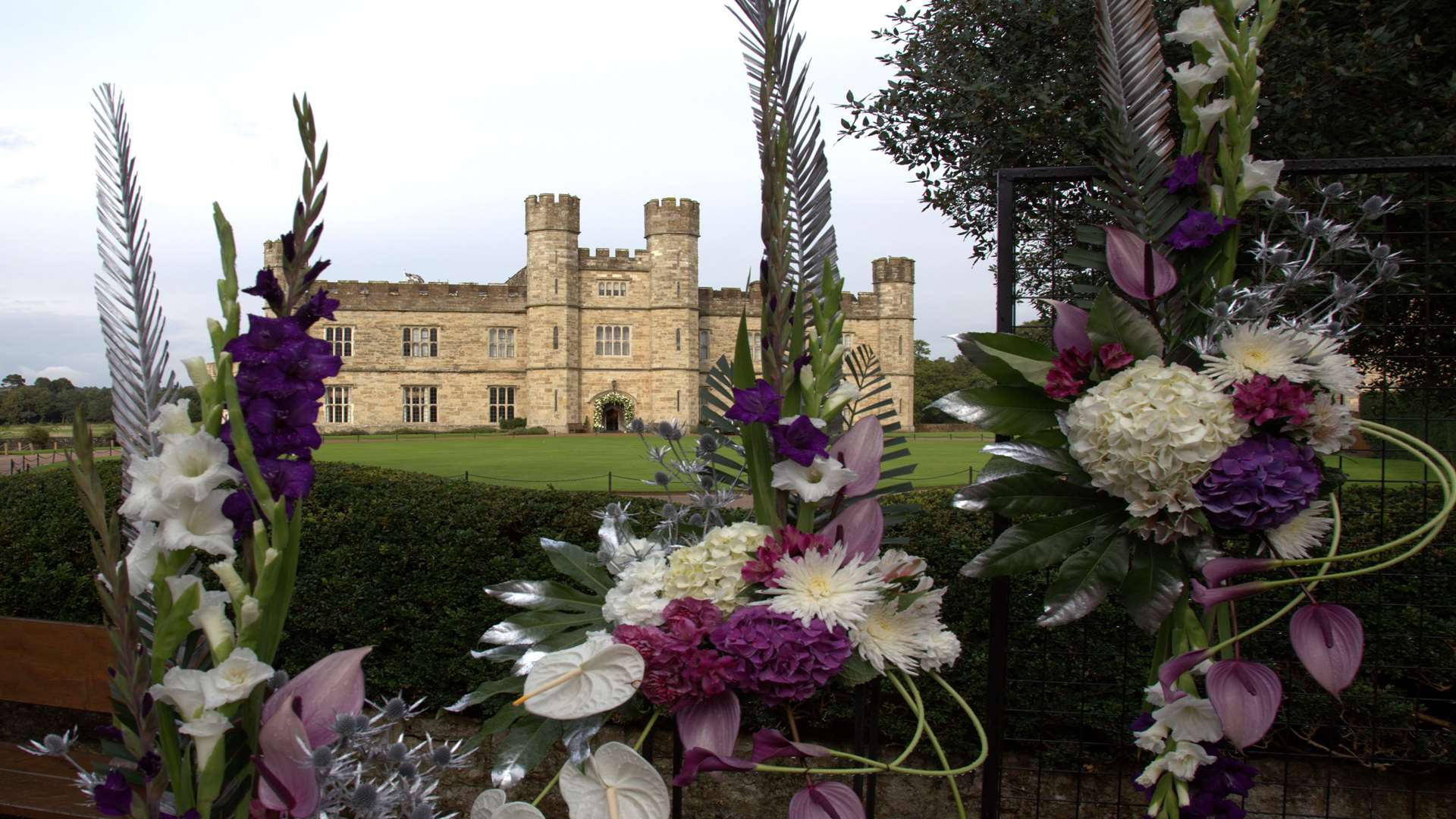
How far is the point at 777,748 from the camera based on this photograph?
870 mm

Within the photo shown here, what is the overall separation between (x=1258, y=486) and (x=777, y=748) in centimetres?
72

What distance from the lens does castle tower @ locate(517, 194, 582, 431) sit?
31.4 metres

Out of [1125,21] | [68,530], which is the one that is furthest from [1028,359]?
[68,530]

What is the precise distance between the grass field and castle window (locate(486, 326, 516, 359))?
525 cm

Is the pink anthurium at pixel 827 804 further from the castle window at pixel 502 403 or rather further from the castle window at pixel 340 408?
the castle window at pixel 340 408

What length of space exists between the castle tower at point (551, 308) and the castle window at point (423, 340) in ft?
12.0

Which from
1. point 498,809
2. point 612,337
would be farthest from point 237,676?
point 612,337

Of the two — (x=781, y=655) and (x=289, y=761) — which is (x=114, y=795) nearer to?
(x=289, y=761)

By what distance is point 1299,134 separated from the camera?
3.58 metres

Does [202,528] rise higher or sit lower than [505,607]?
higher

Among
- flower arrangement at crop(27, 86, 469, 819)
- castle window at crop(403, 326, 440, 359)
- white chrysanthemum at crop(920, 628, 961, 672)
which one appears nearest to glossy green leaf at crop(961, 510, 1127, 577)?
white chrysanthemum at crop(920, 628, 961, 672)

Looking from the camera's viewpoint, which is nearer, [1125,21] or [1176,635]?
[1176,635]

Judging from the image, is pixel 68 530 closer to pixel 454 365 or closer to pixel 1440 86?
pixel 1440 86

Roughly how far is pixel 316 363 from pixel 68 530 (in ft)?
14.7
